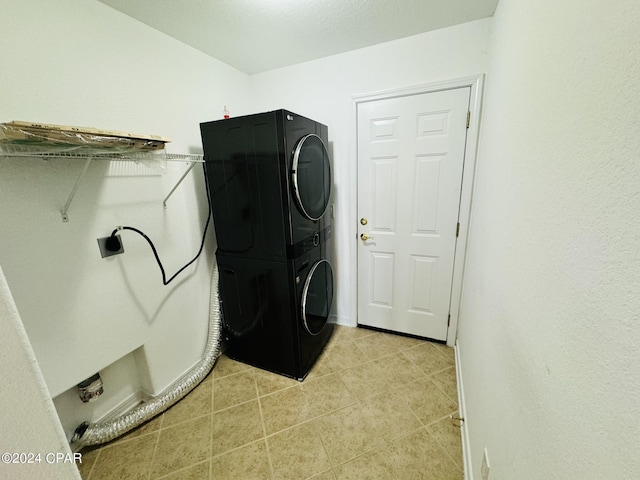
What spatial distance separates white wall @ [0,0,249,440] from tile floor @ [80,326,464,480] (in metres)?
0.34

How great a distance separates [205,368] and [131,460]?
60 cm

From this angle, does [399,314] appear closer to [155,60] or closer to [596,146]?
[596,146]

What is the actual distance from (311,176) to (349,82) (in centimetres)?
90

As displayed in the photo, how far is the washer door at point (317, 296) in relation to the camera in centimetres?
176

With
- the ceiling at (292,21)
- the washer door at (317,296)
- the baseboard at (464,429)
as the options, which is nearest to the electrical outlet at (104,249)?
the washer door at (317,296)

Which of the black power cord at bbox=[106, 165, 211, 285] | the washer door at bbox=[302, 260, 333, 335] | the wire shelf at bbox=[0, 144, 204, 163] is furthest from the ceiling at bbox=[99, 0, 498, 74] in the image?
the washer door at bbox=[302, 260, 333, 335]

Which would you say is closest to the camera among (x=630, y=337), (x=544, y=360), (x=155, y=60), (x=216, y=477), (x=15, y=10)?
(x=630, y=337)

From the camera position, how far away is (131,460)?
1.34 m

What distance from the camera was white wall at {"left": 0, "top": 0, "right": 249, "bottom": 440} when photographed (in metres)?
1.08

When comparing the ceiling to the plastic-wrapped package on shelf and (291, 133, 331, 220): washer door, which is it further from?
the plastic-wrapped package on shelf

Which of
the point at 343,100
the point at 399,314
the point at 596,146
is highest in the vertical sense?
the point at 343,100

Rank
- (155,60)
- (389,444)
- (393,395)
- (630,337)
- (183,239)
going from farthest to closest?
(183,239)
(393,395)
(155,60)
(389,444)
(630,337)

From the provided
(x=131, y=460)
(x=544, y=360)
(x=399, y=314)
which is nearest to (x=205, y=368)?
(x=131, y=460)

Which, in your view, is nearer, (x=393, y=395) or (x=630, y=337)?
(x=630, y=337)
